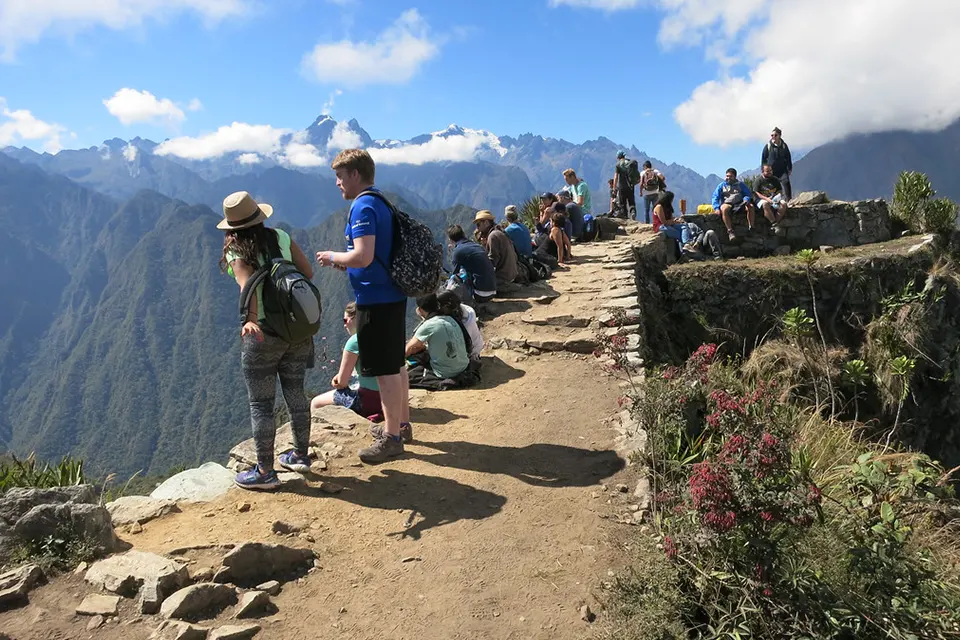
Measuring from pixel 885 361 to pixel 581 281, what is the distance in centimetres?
463

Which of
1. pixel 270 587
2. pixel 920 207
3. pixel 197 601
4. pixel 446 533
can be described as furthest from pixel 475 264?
pixel 920 207

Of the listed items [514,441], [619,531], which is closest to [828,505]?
[619,531]

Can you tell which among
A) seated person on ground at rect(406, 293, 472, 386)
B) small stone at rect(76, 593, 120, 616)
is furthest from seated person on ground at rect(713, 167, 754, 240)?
small stone at rect(76, 593, 120, 616)

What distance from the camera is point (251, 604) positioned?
2727 mm

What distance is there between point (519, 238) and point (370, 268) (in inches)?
282

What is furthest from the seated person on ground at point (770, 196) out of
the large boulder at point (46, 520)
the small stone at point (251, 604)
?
the large boulder at point (46, 520)

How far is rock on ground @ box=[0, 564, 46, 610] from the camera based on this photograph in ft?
8.58

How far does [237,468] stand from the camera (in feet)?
14.1

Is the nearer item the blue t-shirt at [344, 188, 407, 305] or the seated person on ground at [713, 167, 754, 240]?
the blue t-shirt at [344, 188, 407, 305]

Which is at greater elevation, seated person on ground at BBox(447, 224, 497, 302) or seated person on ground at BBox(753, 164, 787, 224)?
seated person on ground at BBox(753, 164, 787, 224)

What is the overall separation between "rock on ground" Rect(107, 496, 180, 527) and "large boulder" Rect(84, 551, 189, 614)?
0.71m

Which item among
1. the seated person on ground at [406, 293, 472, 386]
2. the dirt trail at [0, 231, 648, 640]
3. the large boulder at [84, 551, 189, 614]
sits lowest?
the dirt trail at [0, 231, 648, 640]

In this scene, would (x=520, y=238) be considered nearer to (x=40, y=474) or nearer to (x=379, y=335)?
(x=379, y=335)

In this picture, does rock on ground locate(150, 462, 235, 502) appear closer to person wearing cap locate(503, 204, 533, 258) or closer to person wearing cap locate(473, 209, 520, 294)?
person wearing cap locate(473, 209, 520, 294)
